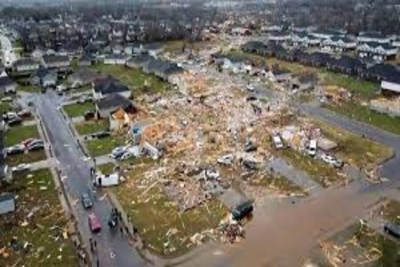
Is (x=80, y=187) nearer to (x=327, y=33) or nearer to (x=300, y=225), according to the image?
(x=300, y=225)

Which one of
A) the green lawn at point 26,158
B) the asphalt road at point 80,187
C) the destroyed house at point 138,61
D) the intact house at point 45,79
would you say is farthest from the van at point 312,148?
the destroyed house at point 138,61

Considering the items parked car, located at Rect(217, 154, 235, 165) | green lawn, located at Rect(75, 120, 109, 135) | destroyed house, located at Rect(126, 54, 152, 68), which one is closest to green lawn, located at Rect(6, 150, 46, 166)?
green lawn, located at Rect(75, 120, 109, 135)

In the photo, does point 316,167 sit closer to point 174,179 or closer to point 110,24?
point 174,179

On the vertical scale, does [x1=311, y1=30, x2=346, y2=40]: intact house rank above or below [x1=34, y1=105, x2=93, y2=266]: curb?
above

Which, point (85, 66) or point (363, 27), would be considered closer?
point (85, 66)

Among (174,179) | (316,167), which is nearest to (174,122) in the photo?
(174,179)

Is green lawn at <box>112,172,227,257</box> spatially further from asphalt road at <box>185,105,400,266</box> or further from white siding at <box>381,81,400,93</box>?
white siding at <box>381,81,400,93</box>

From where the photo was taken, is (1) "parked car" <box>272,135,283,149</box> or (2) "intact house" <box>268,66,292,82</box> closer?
(1) "parked car" <box>272,135,283,149</box>

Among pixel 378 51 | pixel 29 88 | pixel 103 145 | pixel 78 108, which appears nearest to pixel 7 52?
pixel 29 88
